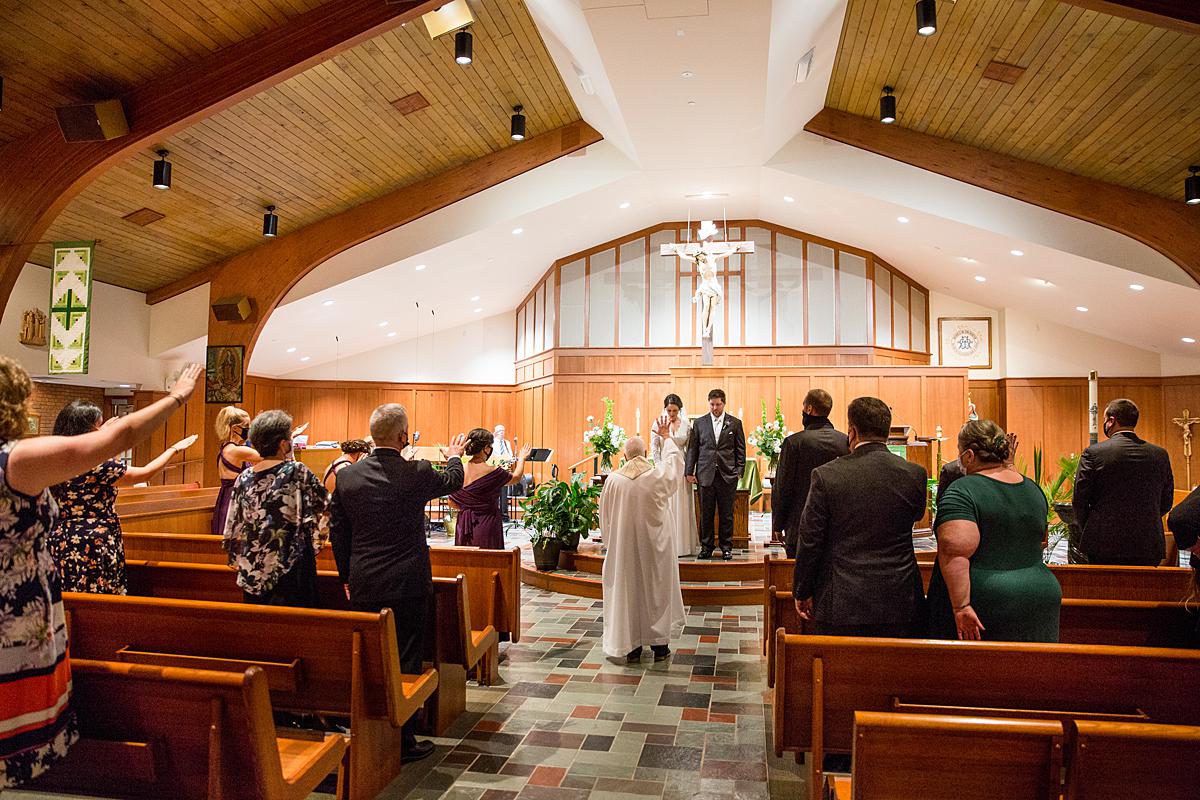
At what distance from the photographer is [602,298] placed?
13.9 metres

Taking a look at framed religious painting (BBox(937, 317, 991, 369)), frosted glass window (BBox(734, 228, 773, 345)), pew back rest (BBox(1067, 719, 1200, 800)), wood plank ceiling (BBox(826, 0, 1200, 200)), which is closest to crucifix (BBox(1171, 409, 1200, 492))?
framed religious painting (BBox(937, 317, 991, 369))

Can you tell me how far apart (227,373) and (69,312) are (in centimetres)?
176

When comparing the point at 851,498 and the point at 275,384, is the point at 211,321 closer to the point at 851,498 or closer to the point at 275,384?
the point at 275,384

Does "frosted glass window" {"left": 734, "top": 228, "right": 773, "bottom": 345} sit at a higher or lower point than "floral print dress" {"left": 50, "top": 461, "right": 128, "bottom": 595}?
higher

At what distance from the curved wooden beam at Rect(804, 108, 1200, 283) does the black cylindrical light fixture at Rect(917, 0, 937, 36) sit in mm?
3467

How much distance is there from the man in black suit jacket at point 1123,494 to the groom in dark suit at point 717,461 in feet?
10.1

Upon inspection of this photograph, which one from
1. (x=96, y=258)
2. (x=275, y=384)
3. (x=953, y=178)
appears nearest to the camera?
(x=96, y=258)

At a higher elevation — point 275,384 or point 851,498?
point 275,384

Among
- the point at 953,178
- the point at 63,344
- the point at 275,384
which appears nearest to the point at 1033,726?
the point at 63,344

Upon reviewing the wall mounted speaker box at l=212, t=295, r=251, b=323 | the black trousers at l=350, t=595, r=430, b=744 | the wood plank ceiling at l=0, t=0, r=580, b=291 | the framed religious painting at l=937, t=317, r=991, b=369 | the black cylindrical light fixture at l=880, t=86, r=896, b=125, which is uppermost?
the black cylindrical light fixture at l=880, t=86, r=896, b=125

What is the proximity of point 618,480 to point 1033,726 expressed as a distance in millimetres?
3032

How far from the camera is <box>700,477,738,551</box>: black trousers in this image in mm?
6980

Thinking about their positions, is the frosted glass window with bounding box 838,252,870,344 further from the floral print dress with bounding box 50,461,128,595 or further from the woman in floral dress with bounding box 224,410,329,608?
the floral print dress with bounding box 50,461,128,595

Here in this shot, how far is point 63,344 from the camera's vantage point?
7156mm
